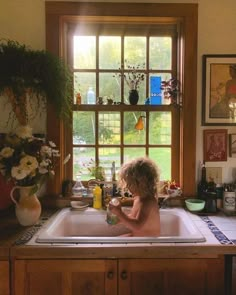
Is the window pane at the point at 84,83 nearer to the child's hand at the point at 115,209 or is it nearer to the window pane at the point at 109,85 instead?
the window pane at the point at 109,85

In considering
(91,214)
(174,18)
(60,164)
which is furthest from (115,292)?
(174,18)

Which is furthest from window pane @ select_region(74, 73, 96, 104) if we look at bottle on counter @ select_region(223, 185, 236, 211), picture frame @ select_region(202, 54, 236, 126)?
bottle on counter @ select_region(223, 185, 236, 211)

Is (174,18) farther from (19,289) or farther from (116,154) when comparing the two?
(19,289)

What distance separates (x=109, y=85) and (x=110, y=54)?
0.23 meters

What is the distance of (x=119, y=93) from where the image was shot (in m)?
2.31

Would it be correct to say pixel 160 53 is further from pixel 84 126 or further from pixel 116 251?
pixel 116 251

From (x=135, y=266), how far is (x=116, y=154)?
981 millimetres

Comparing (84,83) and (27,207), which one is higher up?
(84,83)

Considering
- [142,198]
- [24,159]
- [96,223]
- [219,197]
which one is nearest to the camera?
[24,159]

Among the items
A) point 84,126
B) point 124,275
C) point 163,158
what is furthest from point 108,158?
point 124,275

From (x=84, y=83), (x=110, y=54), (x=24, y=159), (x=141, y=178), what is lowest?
(x=141, y=178)

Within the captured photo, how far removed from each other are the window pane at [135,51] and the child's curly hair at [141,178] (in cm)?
83

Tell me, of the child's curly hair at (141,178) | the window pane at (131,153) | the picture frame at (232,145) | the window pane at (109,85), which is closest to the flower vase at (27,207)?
the child's curly hair at (141,178)

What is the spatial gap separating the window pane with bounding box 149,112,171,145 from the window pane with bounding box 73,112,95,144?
1.41 feet
